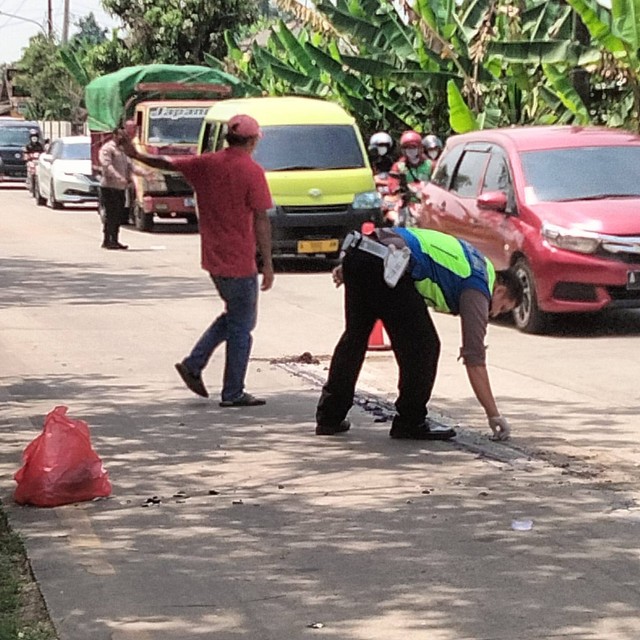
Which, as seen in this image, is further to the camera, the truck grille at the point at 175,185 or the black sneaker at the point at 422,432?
the truck grille at the point at 175,185

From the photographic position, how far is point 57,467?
785 cm

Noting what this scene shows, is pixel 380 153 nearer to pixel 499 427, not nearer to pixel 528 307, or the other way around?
pixel 528 307

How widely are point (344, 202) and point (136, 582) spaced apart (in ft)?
47.2

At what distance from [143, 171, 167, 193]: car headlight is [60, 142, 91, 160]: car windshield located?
24.9 ft

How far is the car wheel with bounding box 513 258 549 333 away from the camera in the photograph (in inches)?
562

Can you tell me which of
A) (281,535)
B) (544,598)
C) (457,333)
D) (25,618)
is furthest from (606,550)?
(457,333)

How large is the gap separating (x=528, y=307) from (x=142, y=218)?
50.5ft

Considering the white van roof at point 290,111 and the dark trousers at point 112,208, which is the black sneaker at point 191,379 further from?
the dark trousers at point 112,208

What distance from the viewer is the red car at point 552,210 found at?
13.9 metres

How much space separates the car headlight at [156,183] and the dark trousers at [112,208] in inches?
144

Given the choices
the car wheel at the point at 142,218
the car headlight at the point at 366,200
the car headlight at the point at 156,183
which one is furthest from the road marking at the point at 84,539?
the car wheel at the point at 142,218

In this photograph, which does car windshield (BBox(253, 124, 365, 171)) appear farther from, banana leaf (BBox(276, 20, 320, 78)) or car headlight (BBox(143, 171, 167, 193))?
banana leaf (BBox(276, 20, 320, 78))

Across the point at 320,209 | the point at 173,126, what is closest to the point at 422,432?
the point at 320,209

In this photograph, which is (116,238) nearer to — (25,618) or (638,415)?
(638,415)
